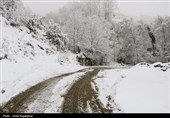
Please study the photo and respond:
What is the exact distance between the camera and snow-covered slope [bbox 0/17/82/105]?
15.1m

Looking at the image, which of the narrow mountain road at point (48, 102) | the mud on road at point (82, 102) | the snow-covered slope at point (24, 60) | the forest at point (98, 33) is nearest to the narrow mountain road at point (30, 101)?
the narrow mountain road at point (48, 102)

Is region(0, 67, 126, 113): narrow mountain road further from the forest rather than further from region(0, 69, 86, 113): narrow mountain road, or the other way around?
the forest

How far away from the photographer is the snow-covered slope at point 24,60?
15070 mm

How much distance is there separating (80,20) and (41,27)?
Answer: 10.3 metres

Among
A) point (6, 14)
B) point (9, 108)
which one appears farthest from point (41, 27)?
point (9, 108)

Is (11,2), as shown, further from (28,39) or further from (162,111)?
(162,111)

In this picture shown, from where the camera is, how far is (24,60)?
24.0 metres

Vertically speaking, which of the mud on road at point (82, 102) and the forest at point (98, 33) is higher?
the forest at point (98, 33)

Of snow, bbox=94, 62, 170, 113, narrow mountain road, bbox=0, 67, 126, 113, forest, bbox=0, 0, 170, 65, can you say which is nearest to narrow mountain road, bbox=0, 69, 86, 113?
narrow mountain road, bbox=0, 67, 126, 113

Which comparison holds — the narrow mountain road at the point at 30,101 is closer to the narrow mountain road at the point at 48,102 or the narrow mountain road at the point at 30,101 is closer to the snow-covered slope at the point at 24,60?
the narrow mountain road at the point at 48,102

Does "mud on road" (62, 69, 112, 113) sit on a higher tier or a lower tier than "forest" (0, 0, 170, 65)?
lower

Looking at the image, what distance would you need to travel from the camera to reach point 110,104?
10.4m

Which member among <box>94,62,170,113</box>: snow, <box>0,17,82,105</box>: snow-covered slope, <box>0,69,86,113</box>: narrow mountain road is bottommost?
<box>94,62,170,113</box>: snow

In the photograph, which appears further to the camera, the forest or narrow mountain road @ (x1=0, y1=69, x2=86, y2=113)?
the forest
